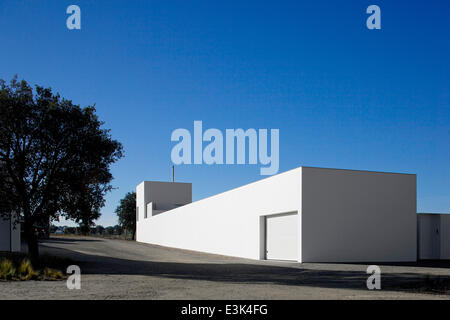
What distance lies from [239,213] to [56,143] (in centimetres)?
1378

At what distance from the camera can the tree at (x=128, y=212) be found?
71.4 meters

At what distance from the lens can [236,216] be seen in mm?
28188

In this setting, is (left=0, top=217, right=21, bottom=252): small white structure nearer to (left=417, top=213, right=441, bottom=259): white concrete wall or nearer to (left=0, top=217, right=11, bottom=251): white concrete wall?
(left=0, top=217, right=11, bottom=251): white concrete wall

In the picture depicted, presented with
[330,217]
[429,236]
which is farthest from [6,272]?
[429,236]

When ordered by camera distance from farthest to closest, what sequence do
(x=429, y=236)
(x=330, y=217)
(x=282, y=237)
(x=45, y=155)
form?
(x=429, y=236), (x=282, y=237), (x=330, y=217), (x=45, y=155)


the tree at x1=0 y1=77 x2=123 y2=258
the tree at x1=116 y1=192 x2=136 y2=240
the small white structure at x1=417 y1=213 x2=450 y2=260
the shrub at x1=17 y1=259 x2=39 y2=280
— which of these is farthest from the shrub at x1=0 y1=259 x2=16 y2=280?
the tree at x1=116 y1=192 x2=136 y2=240

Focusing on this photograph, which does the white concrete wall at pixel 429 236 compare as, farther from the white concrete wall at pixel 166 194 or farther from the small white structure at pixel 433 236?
the white concrete wall at pixel 166 194

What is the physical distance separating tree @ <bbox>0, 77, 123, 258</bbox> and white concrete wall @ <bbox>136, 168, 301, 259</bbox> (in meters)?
9.24

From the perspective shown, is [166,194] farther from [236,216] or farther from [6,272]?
[6,272]

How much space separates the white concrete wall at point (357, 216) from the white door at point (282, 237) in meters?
1.04

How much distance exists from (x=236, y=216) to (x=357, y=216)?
9.01m

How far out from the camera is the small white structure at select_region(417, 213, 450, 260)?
2505 centimetres

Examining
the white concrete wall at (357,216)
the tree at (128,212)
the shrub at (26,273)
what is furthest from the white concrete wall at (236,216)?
the tree at (128,212)

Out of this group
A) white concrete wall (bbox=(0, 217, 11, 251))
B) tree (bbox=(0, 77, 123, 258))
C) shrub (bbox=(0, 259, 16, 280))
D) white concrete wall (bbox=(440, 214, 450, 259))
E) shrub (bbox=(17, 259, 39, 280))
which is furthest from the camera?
white concrete wall (bbox=(440, 214, 450, 259))
